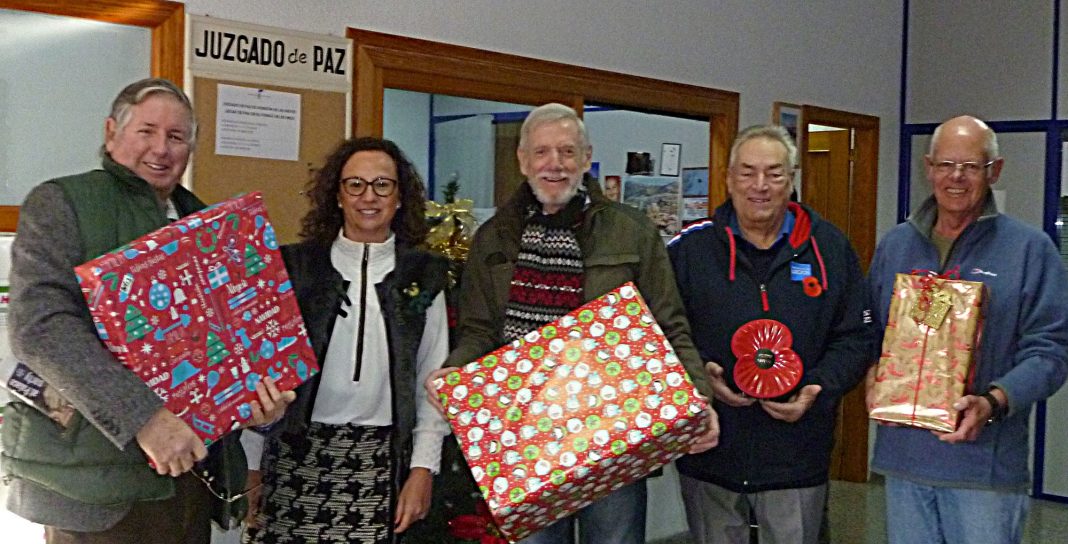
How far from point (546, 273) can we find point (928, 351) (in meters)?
0.93

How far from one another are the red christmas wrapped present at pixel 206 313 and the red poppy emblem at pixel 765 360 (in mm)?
1022

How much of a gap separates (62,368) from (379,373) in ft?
2.27

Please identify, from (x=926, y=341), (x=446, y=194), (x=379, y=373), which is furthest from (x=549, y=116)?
(x=446, y=194)

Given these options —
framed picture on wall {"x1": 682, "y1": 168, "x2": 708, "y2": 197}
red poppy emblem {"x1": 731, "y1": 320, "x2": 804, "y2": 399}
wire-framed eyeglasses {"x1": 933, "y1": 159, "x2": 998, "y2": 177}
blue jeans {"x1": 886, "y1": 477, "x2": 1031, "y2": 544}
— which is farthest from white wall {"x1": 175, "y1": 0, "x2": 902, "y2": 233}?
blue jeans {"x1": 886, "y1": 477, "x2": 1031, "y2": 544}

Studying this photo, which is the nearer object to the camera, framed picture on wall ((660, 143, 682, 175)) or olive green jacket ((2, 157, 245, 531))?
olive green jacket ((2, 157, 245, 531))

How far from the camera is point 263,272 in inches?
82.2

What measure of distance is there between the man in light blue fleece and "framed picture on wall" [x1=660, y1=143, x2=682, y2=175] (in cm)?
225

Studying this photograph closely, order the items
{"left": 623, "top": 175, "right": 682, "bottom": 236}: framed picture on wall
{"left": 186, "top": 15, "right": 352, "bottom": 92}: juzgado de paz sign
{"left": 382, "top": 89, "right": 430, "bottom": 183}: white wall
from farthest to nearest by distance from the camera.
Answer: {"left": 623, "top": 175, "right": 682, "bottom": 236}: framed picture on wall
{"left": 382, "top": 89, "right": 430, "bottom": 183}: white wall
{"left": 186, "top": 15, "right": 352, "bottom": 92}: juzgado de paz sign

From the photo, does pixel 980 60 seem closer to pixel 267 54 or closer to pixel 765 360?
pixel 765 360

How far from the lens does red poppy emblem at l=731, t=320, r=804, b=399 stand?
2527 millimetres

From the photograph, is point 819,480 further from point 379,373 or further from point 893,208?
point 893,208

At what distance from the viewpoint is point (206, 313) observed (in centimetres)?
198

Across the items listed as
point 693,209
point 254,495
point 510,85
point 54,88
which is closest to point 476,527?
point 254,495

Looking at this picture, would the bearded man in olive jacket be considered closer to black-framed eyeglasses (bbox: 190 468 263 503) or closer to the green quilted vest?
black-framed eyeglasses (bbox: 190 468 263 503)
